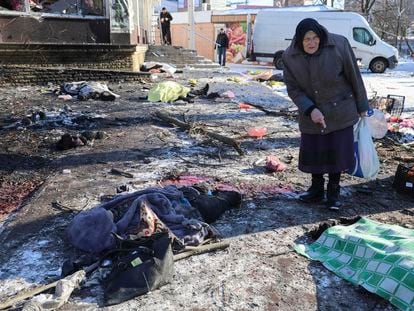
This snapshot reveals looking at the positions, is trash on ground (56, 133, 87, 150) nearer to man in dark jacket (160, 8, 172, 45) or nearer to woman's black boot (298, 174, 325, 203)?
woman's black boot (298, 174, 325, 203)

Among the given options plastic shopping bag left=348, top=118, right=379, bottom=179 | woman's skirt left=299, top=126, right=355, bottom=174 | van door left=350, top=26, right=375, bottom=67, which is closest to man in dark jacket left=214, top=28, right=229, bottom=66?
van door left=350, top=26, right=375, bottom=67

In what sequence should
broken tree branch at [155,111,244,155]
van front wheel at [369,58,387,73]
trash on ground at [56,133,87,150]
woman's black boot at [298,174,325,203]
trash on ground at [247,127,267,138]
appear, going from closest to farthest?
woman's black boot at [298,174,325,203] → broken tree branch at [155,111,244,155] → trash on ground at [56,133,87,150] → trash on ground at [247,127,267,138] → van front wheel at [369,58,387,73]

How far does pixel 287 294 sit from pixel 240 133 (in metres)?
4.75

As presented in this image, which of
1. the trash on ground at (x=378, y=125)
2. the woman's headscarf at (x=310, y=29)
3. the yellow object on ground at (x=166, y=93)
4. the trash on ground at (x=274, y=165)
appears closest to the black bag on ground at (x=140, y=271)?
the woman's headscarf at (x=310, y=29)

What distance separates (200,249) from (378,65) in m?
23.3

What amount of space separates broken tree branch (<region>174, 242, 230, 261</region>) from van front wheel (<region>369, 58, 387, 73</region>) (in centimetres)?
2297

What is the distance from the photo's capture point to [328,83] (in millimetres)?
3906

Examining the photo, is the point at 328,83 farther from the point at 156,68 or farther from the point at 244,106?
the point at 156,68

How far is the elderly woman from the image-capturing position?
383cm

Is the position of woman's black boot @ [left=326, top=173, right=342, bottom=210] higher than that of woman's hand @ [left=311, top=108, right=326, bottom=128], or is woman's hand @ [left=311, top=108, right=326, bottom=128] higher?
woman's hand @ [left=311, top=108, right=326, bottom=128]

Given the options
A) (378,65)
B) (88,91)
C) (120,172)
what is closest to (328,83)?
(120,172)

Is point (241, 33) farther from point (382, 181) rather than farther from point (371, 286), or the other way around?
point (371, 286)

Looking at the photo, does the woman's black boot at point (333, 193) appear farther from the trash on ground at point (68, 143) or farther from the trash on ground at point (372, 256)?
the trash on ground at point (68, 143)

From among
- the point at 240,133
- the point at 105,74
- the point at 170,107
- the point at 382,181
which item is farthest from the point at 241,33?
the point at 382,181
